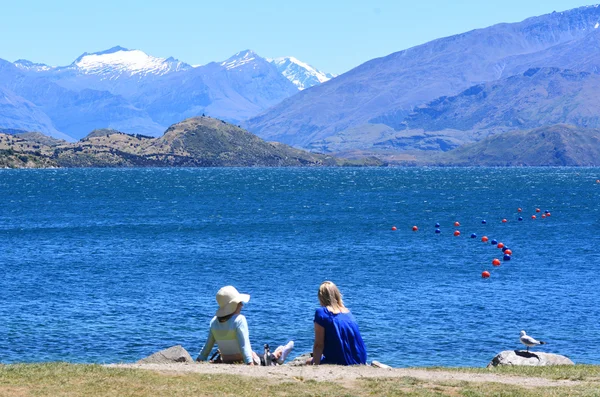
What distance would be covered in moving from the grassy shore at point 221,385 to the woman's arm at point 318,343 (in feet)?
3.85

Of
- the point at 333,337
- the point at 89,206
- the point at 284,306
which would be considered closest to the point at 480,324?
the point at 284,306

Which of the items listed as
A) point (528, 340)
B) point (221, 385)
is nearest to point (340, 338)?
point (221, 385)

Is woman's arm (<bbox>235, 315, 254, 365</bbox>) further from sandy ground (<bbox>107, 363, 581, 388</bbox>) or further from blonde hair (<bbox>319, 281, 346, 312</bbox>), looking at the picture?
blonde hair (<bbox>319, 281, 346, 312</bbox>)

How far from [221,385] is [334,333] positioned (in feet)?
13.3

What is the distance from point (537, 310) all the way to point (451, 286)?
11.5 meters

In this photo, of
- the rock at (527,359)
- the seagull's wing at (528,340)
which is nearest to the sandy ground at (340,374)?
the rock at (527,359)

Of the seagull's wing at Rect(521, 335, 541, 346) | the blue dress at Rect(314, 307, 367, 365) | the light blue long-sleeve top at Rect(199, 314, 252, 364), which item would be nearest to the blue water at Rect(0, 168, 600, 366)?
the seagull's wing at Rect(521, 335, 541, 346)

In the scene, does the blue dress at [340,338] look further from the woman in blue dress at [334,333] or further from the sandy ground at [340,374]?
the sandy ground at [340,374]

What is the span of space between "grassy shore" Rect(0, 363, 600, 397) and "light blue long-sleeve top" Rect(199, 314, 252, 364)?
47.9 inches

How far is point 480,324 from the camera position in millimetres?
53312

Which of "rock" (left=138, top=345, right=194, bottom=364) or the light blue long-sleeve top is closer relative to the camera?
the light blue long-sleeve top

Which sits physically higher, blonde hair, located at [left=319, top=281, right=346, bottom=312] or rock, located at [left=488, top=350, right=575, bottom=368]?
blonde hair, located at [left=319, top=281, right=346, bottom=312]

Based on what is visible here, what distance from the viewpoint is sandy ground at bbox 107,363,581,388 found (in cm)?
2566

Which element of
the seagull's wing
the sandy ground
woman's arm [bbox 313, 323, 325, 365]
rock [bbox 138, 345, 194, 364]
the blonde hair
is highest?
the blonde hair
